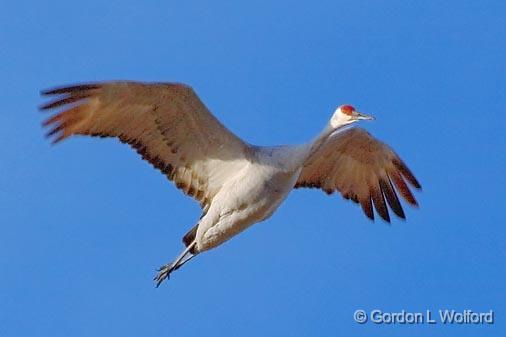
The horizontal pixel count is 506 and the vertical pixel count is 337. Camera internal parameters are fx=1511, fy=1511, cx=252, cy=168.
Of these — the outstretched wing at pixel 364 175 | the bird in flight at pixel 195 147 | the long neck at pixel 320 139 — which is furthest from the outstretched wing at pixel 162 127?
the outstretched wing at pixel 364 175

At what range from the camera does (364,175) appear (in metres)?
23.9

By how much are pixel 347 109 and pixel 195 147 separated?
2284 mm

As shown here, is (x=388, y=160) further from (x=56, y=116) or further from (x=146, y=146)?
(x=56, y=116)

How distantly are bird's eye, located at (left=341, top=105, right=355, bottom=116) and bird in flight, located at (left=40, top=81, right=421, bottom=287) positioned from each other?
15 mm

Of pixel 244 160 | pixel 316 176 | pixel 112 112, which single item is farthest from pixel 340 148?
pixel 112 112

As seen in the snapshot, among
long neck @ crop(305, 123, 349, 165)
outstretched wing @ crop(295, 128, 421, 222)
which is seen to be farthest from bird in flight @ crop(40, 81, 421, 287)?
outstretched wing @ crop(295, 128, 421, 222)

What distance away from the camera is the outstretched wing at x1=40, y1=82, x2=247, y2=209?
21125mm

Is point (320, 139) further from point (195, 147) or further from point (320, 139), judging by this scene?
point (195, 147)

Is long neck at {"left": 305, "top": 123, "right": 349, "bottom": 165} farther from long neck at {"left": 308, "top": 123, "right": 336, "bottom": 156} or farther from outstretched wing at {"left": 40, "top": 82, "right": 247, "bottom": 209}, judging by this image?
outstretched wing at {"left": 40, "top": 82, "right": 247, "bottom": 209}

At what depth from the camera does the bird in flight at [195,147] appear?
21172mm

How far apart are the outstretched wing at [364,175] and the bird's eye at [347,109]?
1616 mm

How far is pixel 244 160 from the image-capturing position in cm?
2188

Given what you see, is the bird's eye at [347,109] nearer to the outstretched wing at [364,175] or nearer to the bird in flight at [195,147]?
the bird in flight at [195,147]

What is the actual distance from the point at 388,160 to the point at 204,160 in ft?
10.8
